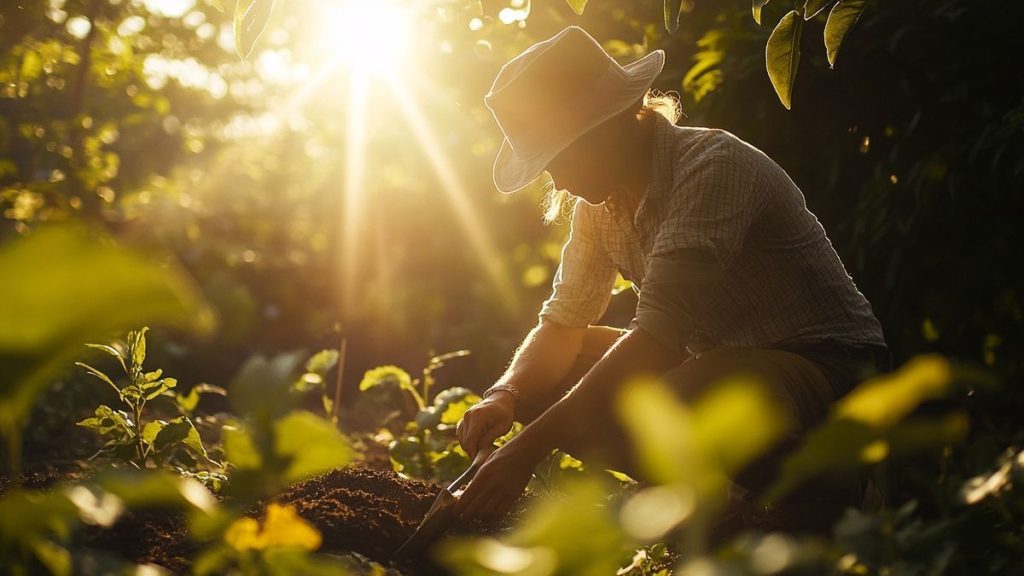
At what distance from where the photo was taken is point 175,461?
105 inches

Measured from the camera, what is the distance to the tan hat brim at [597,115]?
2.49 meters

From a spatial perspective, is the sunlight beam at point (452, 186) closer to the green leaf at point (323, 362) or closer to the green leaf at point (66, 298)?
the green leaf at point (323, 362)

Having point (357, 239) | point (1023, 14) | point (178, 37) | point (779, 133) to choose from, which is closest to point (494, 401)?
point (779, 133)

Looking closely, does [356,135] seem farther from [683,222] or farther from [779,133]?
[683,222]

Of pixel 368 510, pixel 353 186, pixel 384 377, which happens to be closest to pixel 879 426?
pixel 368 510

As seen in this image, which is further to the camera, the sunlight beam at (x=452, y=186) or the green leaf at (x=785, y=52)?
the sunlight beam at (x=452, y=186)

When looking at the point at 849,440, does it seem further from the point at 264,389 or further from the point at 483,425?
the point at 483,425

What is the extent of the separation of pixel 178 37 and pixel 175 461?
18.3 ft

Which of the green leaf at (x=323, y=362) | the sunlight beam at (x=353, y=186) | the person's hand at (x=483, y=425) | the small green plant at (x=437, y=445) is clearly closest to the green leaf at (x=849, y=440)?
the person's hand at (x=483, y=425)

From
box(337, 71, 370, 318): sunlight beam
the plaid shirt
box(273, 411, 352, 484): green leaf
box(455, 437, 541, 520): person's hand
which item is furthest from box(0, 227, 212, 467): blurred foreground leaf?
box(337, 71, 370, 318): sunlight beam

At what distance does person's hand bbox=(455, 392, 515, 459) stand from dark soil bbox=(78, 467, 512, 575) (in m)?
0.16

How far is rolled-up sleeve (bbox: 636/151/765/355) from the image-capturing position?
2.28 metres

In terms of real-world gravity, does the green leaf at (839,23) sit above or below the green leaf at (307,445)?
above

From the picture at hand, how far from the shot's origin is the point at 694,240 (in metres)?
2.29
